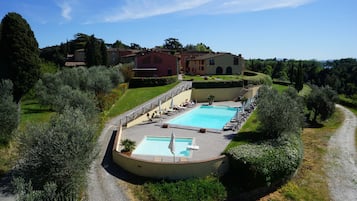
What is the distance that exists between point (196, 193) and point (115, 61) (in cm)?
5906

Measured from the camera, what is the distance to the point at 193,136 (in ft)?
73.4

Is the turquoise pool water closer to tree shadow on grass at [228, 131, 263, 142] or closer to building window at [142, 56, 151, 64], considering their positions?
tree shadow on grass at [228, 131, 263, 142]

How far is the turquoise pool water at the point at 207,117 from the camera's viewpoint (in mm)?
27845

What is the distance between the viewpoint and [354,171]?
20062mm

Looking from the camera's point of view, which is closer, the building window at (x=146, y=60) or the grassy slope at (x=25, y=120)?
the grassy slope at (x=25, y=120)

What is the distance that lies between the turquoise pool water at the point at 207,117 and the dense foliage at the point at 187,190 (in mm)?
10720

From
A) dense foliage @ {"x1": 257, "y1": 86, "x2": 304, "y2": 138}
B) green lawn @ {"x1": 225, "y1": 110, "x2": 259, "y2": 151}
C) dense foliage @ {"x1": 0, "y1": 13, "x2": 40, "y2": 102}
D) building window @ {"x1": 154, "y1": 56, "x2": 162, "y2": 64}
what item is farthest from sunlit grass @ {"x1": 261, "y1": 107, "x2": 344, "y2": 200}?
building window @ {"x1": 154, "y1": 56, "x2": 162, "y2": 64}

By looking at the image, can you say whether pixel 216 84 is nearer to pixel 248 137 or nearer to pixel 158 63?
pixel 158 63

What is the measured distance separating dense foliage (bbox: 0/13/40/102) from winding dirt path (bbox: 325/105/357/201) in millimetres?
27856

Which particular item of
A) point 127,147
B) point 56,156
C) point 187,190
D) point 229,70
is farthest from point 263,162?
point 229,70

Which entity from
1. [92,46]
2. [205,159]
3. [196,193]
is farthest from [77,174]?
[92,46]

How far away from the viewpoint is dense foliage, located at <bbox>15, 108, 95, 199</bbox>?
1080 centimetres

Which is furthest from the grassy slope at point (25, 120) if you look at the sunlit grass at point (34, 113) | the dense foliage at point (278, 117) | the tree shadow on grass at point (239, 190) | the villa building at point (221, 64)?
the villa building at point (221, 64)

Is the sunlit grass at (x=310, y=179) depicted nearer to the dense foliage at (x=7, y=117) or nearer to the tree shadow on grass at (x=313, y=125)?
the tree shadow on grass at (x=313, y=125)
